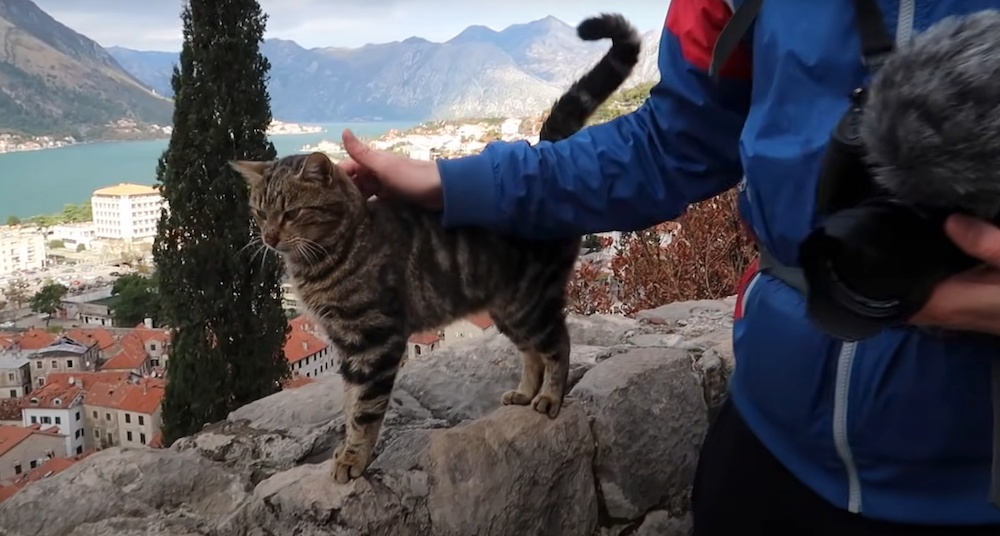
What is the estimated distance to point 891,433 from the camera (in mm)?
821

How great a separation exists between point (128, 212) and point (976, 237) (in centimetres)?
403

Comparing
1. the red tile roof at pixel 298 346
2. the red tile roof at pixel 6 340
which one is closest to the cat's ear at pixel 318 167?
the red tile roof at pixel 298 346

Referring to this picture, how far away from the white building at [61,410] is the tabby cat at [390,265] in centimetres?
160

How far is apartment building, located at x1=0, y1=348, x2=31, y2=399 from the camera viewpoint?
322 centimetres

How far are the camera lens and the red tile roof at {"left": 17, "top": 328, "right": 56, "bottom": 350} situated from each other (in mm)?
3498

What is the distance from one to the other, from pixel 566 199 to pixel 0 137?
143 inches

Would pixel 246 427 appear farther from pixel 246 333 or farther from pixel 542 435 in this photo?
pixel 246 333

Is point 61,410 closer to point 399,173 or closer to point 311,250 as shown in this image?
point 311,250

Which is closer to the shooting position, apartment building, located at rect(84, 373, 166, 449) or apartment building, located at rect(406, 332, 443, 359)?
apartment building, located at rect(406, 332, 443, 359)

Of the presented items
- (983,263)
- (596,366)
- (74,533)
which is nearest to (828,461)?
(983,263)

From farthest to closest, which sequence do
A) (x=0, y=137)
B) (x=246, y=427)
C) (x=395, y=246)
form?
(x=0, y=137) → (x=246, y=427) → (x=395, y=246)

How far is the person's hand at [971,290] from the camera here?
643mm

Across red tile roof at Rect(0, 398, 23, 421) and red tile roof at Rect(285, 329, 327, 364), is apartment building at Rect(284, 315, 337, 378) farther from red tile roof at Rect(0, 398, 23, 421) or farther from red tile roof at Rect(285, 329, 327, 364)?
red tile roof at Rect(0, 398, 23, 421)

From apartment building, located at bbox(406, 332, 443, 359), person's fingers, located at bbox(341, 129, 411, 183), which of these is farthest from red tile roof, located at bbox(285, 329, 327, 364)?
person's fingers, located at bbox(341, 129, 411, 183)
